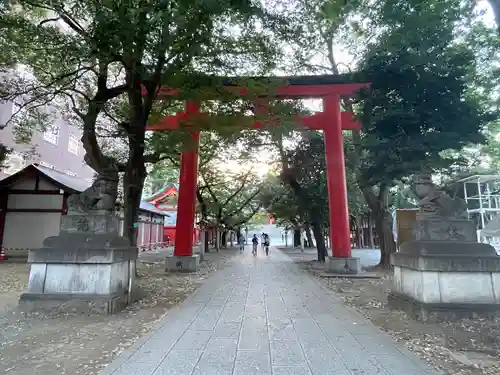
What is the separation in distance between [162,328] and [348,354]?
2771mm

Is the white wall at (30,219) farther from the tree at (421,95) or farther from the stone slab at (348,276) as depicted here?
the tree at (421,95)

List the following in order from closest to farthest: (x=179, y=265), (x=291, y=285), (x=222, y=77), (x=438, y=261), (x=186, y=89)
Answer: (x=438, y=261) < (x=186, y=89) < (x=222, y=77) < (x=291, y=285) < (x=179, y=265)

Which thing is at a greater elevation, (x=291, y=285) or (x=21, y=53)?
(x=21, y=53)

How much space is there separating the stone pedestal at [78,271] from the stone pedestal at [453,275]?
18.0ft

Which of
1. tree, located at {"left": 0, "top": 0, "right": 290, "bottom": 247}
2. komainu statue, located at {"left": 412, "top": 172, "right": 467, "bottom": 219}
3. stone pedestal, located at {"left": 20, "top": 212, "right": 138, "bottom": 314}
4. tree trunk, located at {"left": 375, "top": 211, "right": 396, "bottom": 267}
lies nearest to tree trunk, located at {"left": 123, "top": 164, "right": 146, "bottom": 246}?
tree, located at {"left": 0, "top": 0, "right": 290, "bottom": 247}

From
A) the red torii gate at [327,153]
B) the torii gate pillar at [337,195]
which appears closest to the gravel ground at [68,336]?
the red torii gate at [327,153]

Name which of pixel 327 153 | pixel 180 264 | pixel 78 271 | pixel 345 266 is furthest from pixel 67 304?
pixel 327 153

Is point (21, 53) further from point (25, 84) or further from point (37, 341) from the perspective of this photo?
point (37, 341)

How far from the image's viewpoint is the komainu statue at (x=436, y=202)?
6.14 meters

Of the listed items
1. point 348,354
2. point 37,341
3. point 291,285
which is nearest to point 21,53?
point 37,341

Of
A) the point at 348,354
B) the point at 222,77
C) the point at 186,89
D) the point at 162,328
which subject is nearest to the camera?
the point at 348,354

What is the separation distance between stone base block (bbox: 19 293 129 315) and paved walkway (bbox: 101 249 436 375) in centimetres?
120

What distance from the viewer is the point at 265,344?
4.34 m

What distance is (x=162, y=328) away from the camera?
16.6ft
